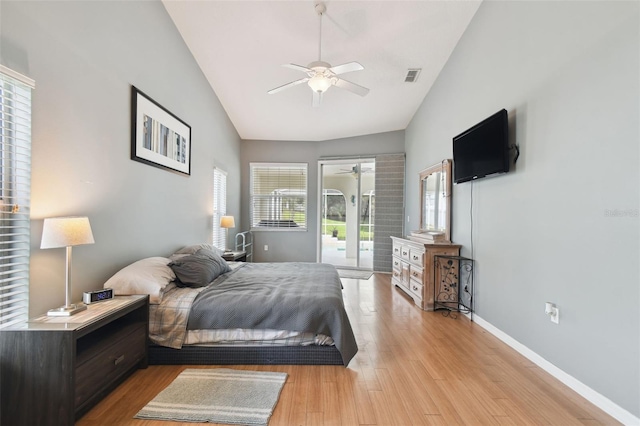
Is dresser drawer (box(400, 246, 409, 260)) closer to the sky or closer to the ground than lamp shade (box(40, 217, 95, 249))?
closer to the ground

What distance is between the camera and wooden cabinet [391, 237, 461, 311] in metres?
3.69

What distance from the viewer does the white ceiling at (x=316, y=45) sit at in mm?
3086

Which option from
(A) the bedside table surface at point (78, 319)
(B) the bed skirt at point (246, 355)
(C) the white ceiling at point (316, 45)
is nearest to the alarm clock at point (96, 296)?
(A) the bedside table surface at point (78, 319)

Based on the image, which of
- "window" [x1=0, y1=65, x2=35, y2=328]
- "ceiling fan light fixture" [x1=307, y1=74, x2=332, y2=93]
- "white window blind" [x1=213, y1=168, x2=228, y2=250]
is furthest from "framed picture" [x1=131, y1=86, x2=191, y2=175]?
"ceiling fan light fixture" [x1=307, y1=74, x2=332, y2=93]

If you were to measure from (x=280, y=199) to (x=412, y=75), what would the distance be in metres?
3.83

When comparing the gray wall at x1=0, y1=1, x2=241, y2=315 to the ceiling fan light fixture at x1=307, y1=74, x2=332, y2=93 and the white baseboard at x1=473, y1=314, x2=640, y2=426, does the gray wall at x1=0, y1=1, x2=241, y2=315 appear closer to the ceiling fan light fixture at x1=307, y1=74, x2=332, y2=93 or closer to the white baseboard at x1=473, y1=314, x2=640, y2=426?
the ceiling fan light fixture at x1=307, y1=74, x2=332, y2=93

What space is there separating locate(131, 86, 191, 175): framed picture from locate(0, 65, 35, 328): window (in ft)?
3.39

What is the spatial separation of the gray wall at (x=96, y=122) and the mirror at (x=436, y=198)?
3.80 m

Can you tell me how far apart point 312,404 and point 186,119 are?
376 centimetres

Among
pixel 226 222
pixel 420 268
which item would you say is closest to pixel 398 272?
pixel 420 268

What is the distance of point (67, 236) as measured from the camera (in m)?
1.71

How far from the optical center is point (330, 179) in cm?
671

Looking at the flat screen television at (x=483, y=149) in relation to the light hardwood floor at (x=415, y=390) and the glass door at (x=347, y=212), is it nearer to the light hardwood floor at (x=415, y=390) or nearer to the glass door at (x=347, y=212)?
the light hardwood floor at (x=415, y=390)

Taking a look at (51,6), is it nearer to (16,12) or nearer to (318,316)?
(16,12)
